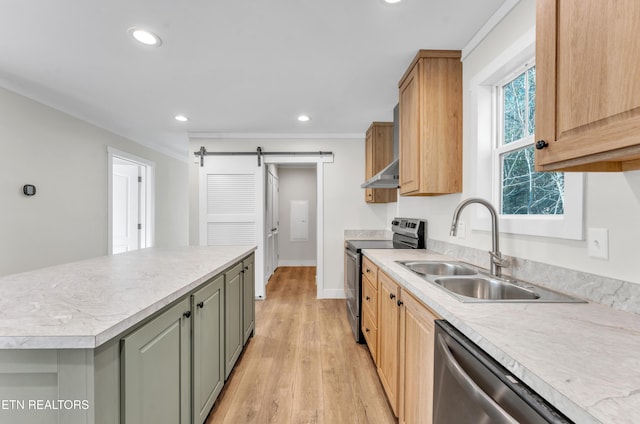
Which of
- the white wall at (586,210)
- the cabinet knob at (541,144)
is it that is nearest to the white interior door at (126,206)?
the white wall at (586,210)

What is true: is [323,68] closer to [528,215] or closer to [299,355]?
[528,215]

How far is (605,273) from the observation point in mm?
1066

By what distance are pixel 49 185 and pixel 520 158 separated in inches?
166

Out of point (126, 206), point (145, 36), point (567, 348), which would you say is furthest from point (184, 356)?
point (126, 206)

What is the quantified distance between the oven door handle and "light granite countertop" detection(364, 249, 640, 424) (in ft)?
0.30

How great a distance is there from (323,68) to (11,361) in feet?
7.72

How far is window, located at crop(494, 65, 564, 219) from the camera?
58.7 inches

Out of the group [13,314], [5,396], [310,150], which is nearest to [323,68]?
[310,150]

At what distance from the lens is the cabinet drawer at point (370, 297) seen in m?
2.18

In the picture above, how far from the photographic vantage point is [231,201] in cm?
427

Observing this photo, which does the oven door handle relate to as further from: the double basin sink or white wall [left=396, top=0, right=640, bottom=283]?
white wall [left=396, top=0, right=640, bottom=283]

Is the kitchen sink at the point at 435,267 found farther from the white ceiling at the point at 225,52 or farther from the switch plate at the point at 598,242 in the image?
the white ceiling at the point at 225,52

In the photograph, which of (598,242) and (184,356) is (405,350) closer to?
(598,242)

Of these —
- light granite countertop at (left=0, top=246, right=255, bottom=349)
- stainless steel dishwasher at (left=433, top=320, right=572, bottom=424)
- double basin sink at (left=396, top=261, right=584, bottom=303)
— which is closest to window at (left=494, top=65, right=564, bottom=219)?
double basin sink at (left=396, top=261, right=584, bottom=303)
